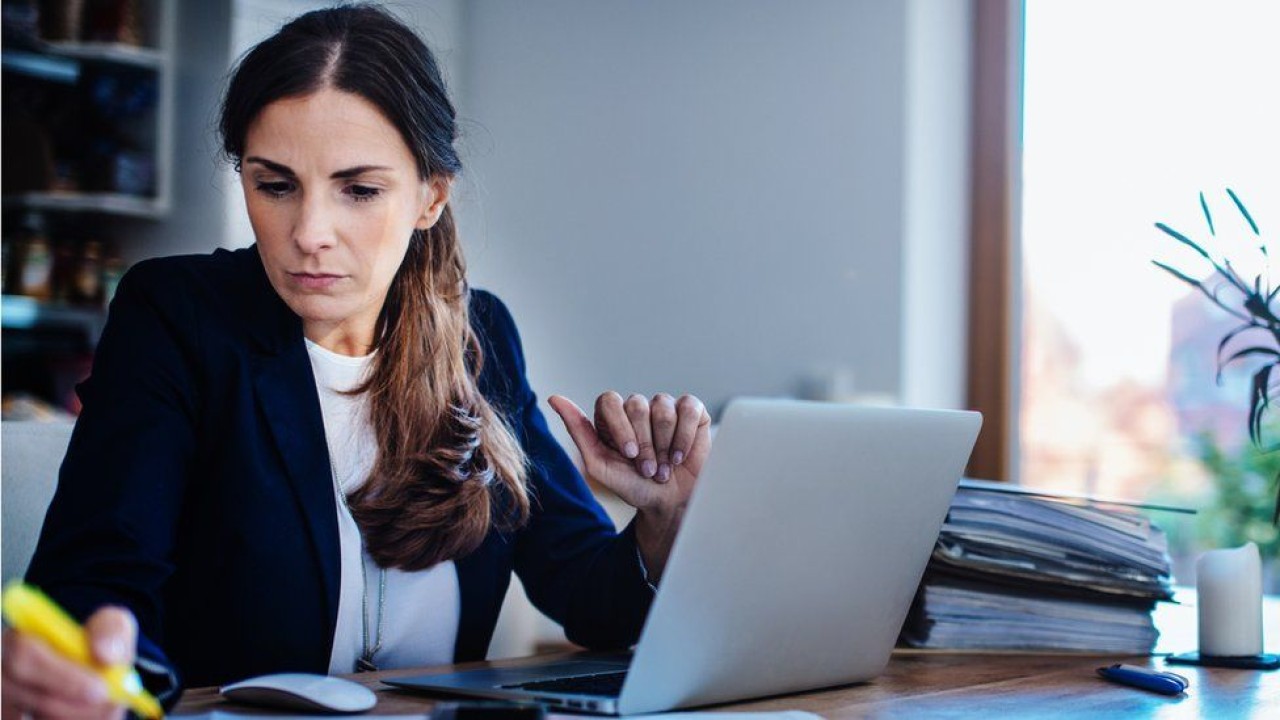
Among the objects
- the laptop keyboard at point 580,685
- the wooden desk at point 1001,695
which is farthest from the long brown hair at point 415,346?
the laptop keyboard at point 580,685

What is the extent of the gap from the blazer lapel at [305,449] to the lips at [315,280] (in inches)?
2.4

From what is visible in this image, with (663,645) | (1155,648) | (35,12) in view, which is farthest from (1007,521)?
(35,12)

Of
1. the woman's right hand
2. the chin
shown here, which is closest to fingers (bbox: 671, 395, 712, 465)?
the chin

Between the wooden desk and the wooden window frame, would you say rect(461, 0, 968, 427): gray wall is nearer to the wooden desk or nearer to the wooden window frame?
the wooden window frame

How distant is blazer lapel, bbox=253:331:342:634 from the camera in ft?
4.04

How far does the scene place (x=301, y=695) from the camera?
86cm

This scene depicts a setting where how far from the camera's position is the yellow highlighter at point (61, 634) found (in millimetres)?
548

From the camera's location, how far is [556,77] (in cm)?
381

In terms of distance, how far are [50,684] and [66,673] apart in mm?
11

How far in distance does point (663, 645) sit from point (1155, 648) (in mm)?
686

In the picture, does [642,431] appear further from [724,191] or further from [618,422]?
[724,191]

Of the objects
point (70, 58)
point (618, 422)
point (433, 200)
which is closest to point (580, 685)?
point (618, 422)

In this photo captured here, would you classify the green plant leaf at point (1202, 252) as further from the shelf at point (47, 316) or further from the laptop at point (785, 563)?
the shelf at point (47, 316)

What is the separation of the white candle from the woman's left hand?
482mm
